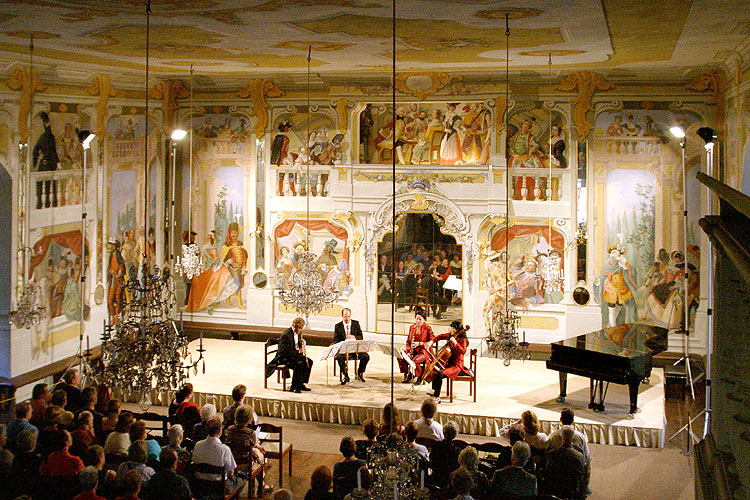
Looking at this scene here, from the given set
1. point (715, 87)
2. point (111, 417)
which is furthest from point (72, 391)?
point (715, 87)

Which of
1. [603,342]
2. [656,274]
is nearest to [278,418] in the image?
[603,342]

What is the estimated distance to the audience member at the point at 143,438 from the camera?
8.46 meters

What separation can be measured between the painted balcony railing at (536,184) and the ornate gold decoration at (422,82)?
1.92 metres

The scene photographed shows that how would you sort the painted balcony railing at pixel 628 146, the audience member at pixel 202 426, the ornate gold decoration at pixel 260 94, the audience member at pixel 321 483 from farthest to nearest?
the ornate gold decoration at pixel 260 94
the painted balcony railing at pixel 628 146
the audience member at pixel 202 426
the audience member at pixel 321 483

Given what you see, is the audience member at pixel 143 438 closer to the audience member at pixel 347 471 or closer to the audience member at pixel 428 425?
the audience member at pixel 347 471

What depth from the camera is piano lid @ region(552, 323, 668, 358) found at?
12180 millimetres

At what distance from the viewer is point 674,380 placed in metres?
14.8

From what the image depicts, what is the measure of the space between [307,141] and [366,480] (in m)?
9.74

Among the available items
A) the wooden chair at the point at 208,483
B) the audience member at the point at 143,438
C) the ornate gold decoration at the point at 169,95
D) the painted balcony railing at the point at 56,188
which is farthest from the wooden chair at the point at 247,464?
the ornate gold decoration at the point at 169,95

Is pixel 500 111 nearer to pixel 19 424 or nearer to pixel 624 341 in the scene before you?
pixel 624 341

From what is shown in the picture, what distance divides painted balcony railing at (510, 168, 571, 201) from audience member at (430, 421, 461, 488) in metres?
7.66

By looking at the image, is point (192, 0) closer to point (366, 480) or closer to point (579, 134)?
point (366, 480)

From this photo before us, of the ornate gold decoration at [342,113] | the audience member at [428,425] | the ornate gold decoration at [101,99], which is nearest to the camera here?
the audience member at [428,425]

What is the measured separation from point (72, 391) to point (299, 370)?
356 cm
